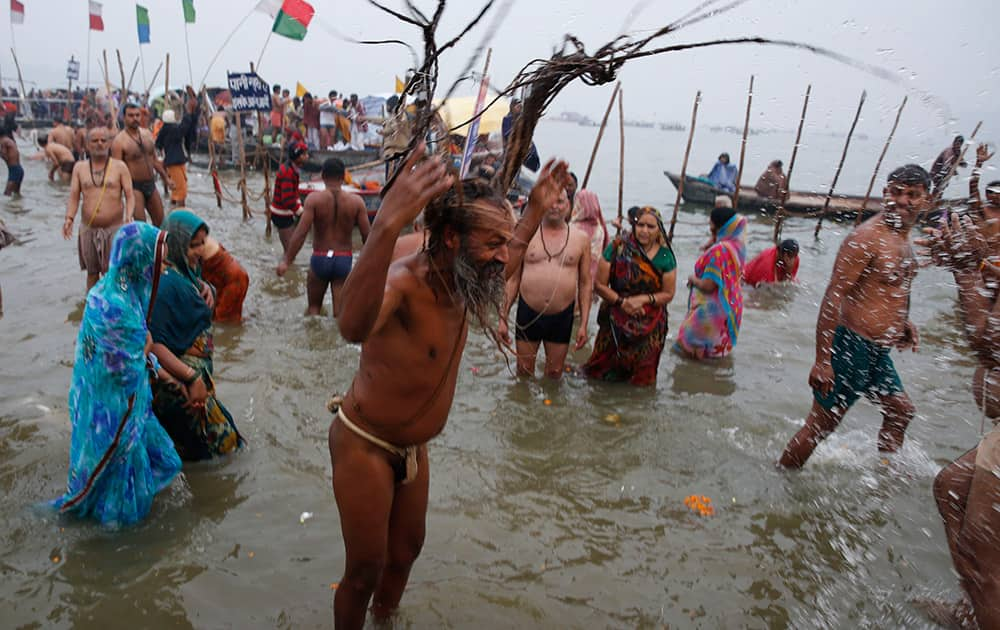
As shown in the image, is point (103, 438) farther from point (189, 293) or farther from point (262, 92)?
point (262, 92)

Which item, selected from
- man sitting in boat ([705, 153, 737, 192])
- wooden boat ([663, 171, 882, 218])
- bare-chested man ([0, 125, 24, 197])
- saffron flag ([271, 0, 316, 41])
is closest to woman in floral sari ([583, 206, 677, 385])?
saffron flag ([271, 0, 316, 41])

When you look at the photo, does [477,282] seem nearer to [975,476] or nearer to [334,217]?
[975,476]

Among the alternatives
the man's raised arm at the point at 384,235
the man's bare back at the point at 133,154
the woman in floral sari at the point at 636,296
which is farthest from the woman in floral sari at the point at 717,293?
the man's bare back at the point at 133,154

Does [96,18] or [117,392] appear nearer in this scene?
[117,392]

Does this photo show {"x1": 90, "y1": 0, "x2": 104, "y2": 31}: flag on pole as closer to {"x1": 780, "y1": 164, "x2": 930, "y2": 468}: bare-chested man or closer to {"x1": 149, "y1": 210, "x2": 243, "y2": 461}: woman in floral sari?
{"x1": 149, "y1": 210, "x2": 243, "y2": 461}: woman in floral sari

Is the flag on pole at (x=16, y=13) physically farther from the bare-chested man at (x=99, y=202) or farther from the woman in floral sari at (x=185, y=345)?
the woman in floral sari at (x=185, y=345)

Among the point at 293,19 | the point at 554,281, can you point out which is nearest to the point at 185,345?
the point at 554,281

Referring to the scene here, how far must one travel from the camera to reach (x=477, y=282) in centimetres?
231

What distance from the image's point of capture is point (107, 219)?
7.01 m

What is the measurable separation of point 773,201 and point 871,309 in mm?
14175

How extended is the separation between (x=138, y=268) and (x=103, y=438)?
843 millimetres

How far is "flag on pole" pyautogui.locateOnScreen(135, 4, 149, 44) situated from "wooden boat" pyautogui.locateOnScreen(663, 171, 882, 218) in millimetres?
13495

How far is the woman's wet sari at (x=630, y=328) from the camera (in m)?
5.52

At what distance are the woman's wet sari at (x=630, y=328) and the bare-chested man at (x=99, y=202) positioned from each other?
16.5 feet
